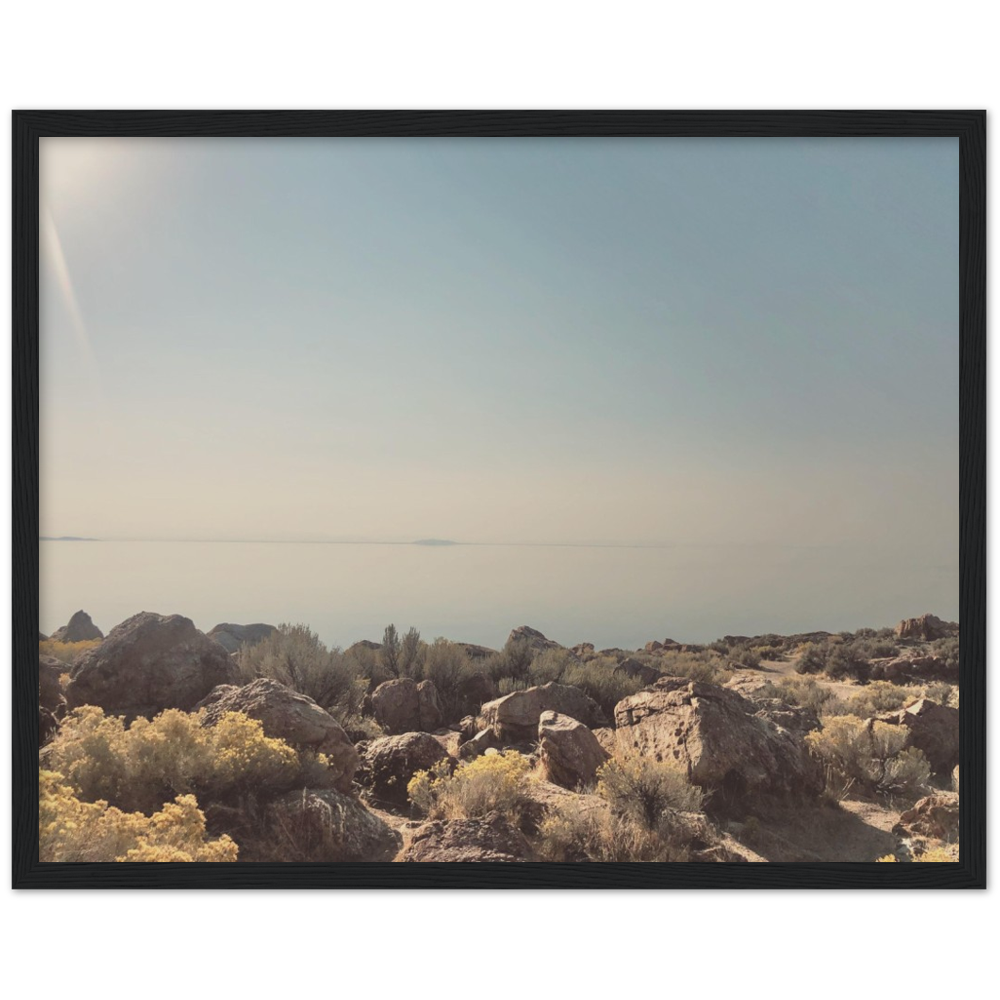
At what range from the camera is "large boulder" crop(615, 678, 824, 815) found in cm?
367

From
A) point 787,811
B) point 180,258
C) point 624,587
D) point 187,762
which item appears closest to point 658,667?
point 624,587

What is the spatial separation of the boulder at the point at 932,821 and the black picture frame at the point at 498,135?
0.06 m

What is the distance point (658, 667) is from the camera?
3.99 meters

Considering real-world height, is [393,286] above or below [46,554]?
above

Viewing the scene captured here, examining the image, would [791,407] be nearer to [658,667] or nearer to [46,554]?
[658,667]

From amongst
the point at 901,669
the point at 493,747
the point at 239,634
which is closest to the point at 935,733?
the point at 901,669

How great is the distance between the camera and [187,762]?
357 centimetres

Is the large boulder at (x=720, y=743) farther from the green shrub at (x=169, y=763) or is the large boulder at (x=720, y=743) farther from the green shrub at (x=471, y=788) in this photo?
the green shrub at (x=169, y=763)

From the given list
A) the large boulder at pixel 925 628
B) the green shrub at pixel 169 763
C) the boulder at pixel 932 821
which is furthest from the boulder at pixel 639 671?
the green shrub at pixel 169 763

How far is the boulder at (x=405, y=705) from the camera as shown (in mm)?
3988

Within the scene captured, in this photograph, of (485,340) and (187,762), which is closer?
(187,762)

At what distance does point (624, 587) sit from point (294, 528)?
1956 millimetres

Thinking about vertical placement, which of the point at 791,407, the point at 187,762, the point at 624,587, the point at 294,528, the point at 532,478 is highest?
the point at 791,407

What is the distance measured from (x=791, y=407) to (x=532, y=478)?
1.56 m
